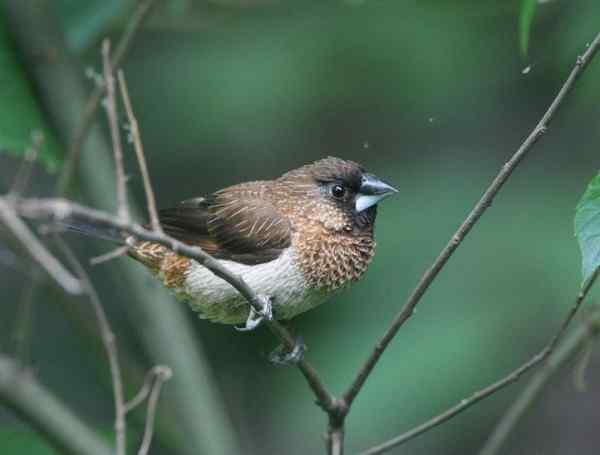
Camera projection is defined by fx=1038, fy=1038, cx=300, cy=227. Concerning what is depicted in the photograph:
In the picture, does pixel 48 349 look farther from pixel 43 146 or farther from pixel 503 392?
pixel 503 392

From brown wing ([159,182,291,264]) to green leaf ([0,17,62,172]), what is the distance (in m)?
0.74

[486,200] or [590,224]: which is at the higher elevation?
[486,200]

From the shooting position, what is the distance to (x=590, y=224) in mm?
2334

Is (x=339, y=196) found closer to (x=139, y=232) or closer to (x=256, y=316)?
(x=256, y=316)

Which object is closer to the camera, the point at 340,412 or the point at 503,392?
the point at 340,412

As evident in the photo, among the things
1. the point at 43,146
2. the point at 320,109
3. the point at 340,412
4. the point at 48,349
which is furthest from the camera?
the point at 48,349

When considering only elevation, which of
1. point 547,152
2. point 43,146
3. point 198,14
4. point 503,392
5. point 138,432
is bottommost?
point 503,392

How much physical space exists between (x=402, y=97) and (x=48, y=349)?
2.45m

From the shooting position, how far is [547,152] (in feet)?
17.5

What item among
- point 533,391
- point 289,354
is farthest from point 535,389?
point 289,354

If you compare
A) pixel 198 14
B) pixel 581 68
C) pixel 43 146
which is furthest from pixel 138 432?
pixel 581 68

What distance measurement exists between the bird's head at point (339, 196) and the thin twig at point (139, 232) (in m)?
0.65

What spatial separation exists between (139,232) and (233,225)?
1462 mm

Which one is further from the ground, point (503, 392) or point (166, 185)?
point (166, 185)
